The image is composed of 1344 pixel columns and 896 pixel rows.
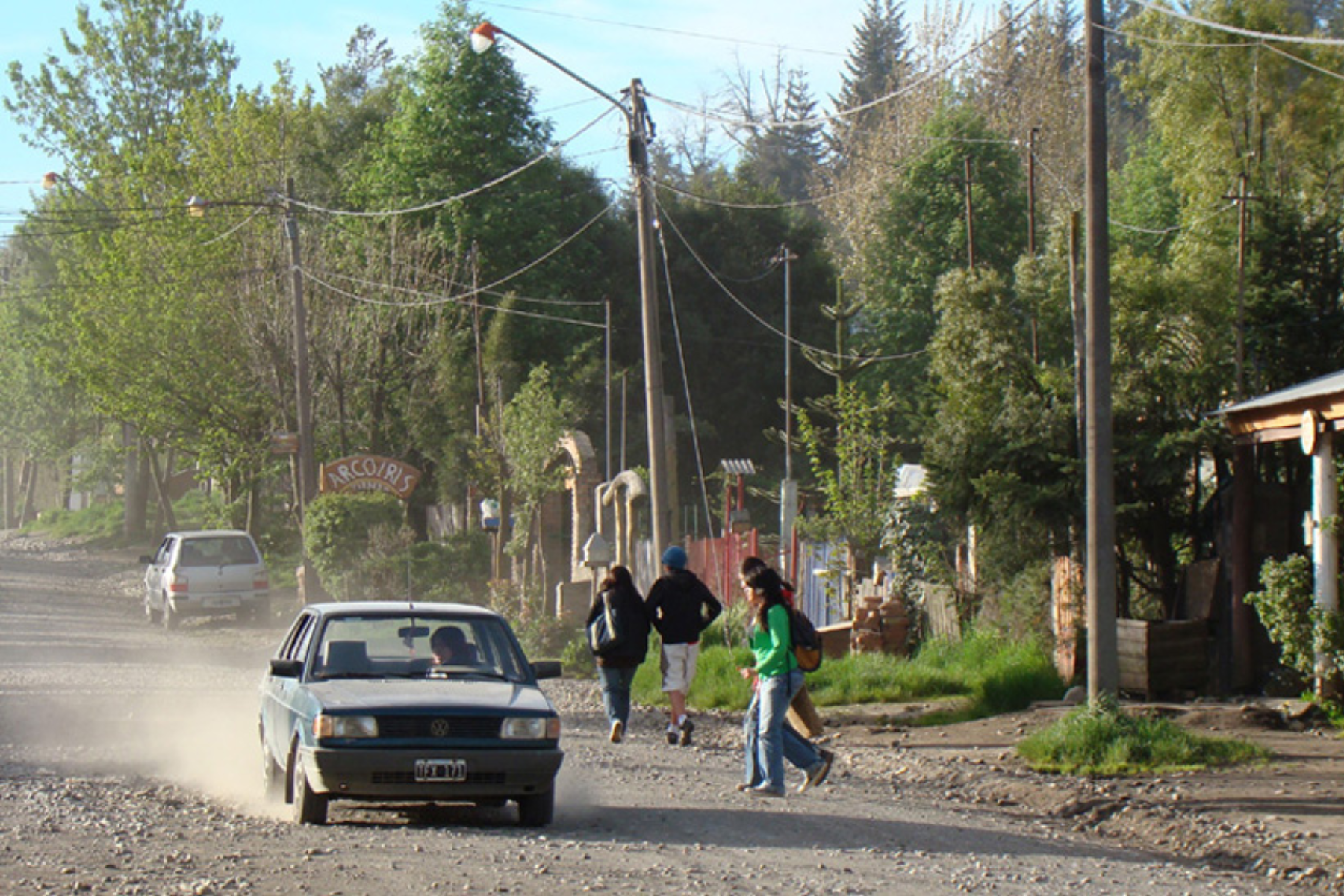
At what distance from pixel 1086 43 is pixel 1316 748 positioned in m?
6.27

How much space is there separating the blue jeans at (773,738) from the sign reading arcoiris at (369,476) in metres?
22.5

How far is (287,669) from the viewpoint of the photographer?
1022 cm

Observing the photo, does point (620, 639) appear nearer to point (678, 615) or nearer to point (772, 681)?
point (678, 615)

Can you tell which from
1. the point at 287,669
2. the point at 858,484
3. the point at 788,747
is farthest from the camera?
the point at 858,484

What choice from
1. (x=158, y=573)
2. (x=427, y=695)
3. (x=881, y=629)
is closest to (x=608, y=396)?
(x=158, y=573)

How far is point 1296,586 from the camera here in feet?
46.6

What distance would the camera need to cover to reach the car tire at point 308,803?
31.0 feet

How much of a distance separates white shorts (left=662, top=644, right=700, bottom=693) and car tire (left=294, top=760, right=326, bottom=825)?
441 cm

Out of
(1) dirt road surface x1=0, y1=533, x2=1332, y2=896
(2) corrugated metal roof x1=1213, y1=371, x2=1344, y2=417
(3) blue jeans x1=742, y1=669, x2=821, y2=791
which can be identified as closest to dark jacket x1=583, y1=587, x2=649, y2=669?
(1) dirt road surface x1=0, y1=533, x2=1332, y2=896

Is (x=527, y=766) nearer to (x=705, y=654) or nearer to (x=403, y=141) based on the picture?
(x=705, y=654)

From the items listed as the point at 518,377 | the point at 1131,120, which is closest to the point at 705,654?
the point at 518,377

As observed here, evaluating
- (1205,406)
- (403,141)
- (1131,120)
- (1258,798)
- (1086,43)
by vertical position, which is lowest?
(1258,798)

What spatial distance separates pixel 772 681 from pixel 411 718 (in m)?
2.61

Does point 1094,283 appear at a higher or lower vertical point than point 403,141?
lower
